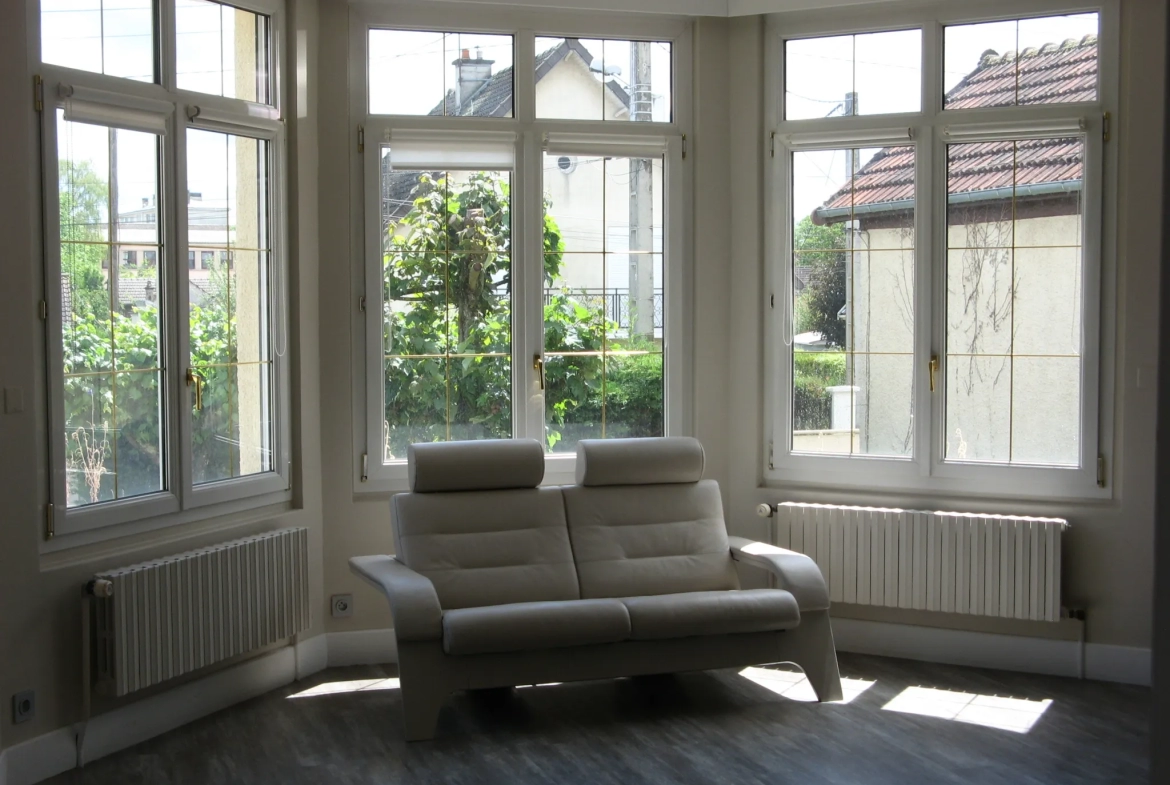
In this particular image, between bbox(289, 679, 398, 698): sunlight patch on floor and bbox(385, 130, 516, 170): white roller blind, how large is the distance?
2.31m

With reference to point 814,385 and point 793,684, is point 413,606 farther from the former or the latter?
point 814,385

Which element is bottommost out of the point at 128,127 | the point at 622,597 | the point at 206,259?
the point at 622,597

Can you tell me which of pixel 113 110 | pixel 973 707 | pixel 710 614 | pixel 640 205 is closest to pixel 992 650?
pixel 973 707

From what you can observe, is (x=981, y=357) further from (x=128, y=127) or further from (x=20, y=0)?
(x=20, y=0)

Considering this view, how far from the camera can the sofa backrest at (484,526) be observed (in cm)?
453

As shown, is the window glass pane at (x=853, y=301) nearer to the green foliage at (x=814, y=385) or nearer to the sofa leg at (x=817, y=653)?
the green foliage at (x=814, y=385)

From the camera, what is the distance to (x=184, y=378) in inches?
170

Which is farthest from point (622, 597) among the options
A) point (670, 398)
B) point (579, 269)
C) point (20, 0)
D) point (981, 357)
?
point (20, 0)

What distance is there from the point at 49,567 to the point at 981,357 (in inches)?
154

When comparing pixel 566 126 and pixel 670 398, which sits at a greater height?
pixel 566 126

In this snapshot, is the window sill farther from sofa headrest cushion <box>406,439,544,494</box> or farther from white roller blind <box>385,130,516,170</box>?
white roller blind <box>385,130,516,170</box>

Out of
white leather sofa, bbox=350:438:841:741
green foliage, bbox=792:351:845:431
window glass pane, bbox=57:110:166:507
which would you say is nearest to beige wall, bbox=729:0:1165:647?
green foliage, bbox=792:351:845:431

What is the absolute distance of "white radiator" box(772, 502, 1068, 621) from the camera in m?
4.78

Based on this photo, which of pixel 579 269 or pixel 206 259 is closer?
pixel 206 259
